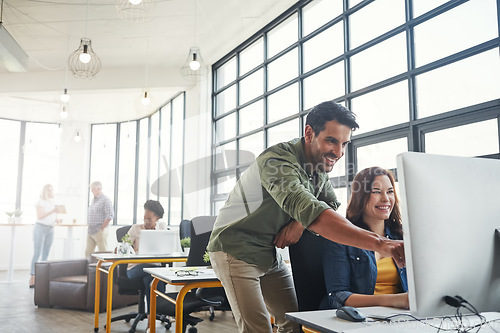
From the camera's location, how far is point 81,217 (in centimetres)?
1055

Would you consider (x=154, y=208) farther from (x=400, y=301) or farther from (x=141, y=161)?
(x=141, y=161)

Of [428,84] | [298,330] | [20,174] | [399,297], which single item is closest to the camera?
[399,297]

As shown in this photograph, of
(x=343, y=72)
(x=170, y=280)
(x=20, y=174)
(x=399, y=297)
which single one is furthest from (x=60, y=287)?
(x=20, y=174)

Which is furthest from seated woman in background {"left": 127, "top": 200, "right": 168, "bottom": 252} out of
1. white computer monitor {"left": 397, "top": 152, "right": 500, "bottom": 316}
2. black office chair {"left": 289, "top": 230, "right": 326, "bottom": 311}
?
white computer monitor {"left": 397, "top": 152, "right": 500, "bottom": 316}

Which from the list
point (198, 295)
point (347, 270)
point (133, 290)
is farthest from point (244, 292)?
point (133, 290)

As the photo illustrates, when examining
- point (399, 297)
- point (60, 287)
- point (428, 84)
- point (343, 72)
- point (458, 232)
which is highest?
point (343, 72)

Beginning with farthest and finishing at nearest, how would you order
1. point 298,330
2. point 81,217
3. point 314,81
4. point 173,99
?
point 81,217 → point 173,99 → point 314,81 → point 298,330

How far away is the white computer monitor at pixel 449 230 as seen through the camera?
0.95 m

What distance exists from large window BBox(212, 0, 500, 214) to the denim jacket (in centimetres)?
211

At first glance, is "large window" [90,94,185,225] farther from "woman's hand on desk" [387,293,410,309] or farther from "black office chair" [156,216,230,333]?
"woman's hand on desk" [387,293,410,309]

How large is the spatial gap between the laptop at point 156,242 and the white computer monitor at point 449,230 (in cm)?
314

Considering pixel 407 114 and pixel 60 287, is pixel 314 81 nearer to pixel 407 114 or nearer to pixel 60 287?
pixel 407 114

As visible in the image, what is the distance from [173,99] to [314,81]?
388cm

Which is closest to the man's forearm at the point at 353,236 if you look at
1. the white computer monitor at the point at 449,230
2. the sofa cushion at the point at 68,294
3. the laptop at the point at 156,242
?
the white computer monitor at the point at 449,230
